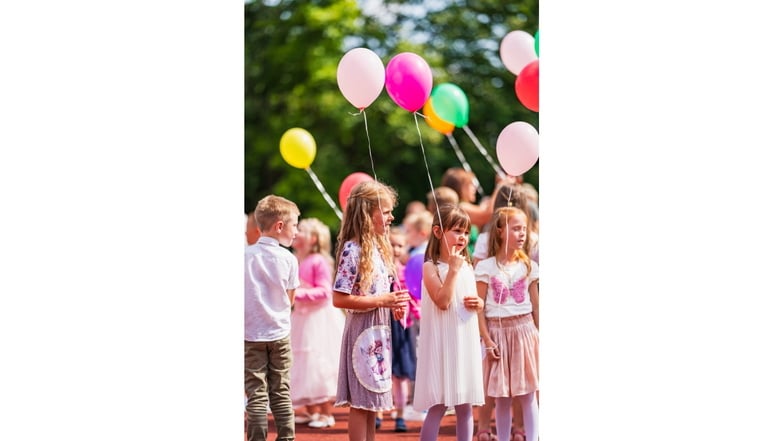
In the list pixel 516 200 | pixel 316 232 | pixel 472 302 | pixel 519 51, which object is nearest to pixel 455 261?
pixel 472 302

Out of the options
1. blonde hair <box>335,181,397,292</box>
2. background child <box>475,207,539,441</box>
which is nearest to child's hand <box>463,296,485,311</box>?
background child <box>475,207,539,441</box>

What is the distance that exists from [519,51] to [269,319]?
323cm

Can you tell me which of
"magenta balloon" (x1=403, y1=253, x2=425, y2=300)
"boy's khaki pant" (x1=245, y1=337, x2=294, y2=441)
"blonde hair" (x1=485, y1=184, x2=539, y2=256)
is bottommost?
"boy's khaki pant" (x1=245, y1=337, x2=294, y2=441)

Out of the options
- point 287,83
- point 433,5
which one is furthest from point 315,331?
point 433,5

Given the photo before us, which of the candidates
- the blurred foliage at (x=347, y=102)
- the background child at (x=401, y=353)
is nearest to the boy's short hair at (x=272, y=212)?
the background child at (x=401, y=353)

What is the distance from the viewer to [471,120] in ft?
57.8

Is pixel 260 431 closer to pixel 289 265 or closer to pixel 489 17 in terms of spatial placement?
pixel 289 265

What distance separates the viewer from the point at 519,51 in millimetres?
7102

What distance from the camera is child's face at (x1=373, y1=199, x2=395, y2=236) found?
491 centimetres

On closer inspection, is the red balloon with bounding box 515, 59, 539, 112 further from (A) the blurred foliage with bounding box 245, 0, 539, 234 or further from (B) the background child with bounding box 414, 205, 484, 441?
(A) the blurred foliage with bounding box 245, 0, 539, 234

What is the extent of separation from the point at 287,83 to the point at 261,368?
12482 millimetres

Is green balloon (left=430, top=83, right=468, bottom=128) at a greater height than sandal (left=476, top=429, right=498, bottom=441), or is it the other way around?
green balloon (left=430, top=83, right=468, bottom=128)

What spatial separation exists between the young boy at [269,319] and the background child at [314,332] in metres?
1.64

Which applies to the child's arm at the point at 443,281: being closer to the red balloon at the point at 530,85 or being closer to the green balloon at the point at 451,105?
the red balloon at the point at 530,85
